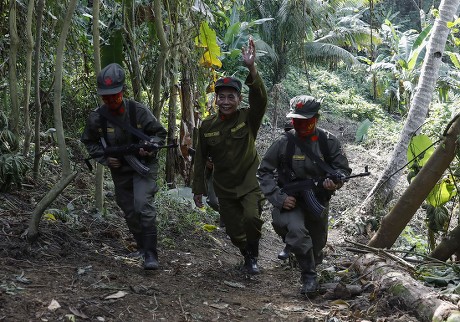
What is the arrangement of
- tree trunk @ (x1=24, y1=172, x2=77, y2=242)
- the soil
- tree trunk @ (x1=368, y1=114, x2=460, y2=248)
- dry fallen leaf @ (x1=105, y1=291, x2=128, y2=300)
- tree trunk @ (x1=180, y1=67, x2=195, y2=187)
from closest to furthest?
the soil < dry fallen leaf @ (x1=105, y1=291, x2=128, y2=300) < tree trunk @ (x1=24, y1=172, x2=77, y2=242) < tree trunk @ (x1=368, y1=114, x2=460, y2=248) < tree trunk @ (x1=180, y1=67, x2=195, y2=187)

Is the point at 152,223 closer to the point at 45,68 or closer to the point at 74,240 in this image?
the point at 74,240

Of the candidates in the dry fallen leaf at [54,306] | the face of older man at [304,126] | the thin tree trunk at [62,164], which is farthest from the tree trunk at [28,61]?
the dry fallen leaf at [54,306]

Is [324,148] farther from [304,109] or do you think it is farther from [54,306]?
[54,306]

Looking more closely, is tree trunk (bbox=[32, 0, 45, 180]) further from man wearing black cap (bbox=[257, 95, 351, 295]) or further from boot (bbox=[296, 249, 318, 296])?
boot (bbox=[296, 249, 318, 296])

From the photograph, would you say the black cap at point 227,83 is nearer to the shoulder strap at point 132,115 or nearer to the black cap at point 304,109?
the black cap at point 304,109

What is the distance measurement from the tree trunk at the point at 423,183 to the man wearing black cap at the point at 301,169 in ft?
2.11

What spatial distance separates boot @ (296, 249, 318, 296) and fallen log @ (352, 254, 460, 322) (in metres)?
0.54

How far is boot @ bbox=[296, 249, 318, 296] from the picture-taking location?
549 cm

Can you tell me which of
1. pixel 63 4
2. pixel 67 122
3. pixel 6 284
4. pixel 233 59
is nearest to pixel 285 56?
pixel 233 59

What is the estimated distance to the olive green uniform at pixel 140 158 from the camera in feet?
18.6

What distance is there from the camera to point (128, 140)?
582 centimetres

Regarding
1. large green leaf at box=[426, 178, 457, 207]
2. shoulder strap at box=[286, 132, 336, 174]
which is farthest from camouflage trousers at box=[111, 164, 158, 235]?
large green leaf at box=[426, 178, 457, 207]

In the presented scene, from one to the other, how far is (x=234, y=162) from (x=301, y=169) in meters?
0.79

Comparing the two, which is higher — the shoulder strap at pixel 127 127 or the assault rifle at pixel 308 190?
the shoulder strap at pixel 127 127
